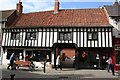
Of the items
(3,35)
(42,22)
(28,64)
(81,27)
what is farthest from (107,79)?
(3,35)

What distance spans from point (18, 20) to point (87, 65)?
1008cm

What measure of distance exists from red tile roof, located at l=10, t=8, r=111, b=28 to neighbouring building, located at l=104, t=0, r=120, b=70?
0.75 m

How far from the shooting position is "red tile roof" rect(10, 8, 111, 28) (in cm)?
2286

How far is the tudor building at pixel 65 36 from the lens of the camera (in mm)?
21897

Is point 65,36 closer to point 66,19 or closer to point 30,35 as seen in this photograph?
point 66,19

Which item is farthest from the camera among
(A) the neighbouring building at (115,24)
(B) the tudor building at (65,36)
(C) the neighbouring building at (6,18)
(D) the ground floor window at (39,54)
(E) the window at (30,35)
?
(C) the neighbouring building at (6,18)

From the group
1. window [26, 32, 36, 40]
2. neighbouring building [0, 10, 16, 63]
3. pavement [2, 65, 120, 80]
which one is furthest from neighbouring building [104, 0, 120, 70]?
neighbouring building [0, 10, 16, 63]

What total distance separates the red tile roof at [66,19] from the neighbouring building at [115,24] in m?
0.75

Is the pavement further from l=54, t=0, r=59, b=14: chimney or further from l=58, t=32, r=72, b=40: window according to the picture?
l=54, t=0, r=59, b=14: chimney

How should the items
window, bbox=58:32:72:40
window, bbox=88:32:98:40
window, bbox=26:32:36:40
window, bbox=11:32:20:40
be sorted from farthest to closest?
window, bbox=11:32:20:40, window, bbox=26:32:36:40, window, bbox=58:32:72:40, window, bbox=88:32:98:40

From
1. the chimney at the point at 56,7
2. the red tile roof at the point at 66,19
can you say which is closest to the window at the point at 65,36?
the red tile roof at the point at 66,19

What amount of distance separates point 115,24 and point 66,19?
17.7 feet

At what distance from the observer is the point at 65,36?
2270 cm

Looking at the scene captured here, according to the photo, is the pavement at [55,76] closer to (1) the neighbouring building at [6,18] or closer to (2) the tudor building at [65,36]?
(2) the tudor building at [65,36]
